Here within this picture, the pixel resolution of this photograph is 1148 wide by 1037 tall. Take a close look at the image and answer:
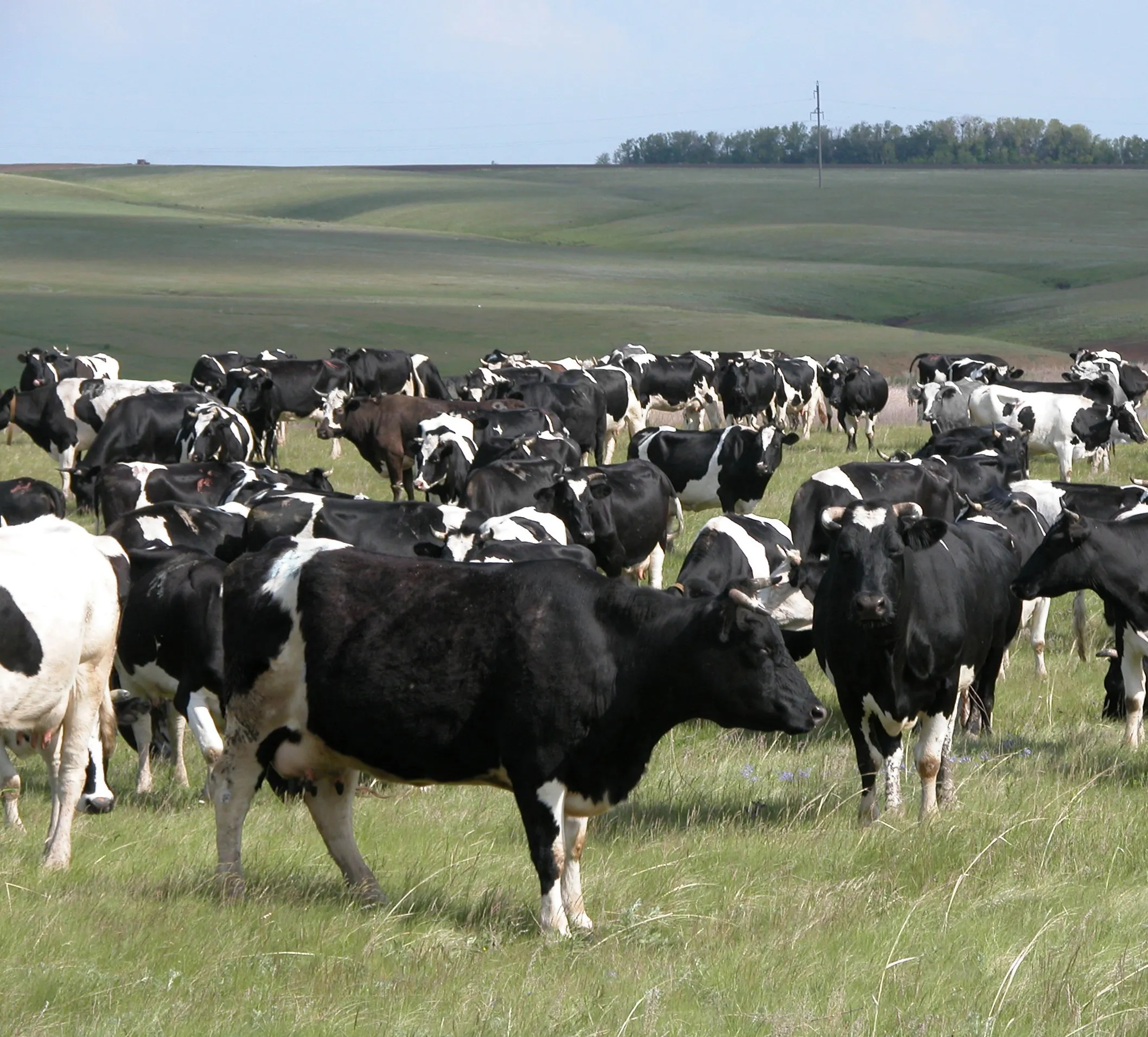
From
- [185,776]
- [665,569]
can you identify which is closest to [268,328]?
[665,569]

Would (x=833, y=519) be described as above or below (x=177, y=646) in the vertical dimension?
above

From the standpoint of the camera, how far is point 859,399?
32.4m

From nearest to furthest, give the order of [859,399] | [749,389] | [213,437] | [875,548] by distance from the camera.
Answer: [875,548]
[213,437]
[859,399]
[749,389]

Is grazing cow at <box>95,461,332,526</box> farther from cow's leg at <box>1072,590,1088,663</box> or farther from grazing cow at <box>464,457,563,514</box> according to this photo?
cow's leg at <box>1072,590,1088,663</box>

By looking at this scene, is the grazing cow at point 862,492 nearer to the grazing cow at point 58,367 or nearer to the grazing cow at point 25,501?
the grazing cow at point 25,501

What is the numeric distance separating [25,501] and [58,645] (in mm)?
8176

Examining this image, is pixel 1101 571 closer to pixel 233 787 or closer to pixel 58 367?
pixel 233 787

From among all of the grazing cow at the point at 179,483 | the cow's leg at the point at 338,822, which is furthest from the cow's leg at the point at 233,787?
the grazing cow at the point at 179,483

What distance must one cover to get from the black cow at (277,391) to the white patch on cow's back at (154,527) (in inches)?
559

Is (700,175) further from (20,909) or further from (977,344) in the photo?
(20,909)

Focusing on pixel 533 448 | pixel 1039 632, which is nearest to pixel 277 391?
pixel 533 448

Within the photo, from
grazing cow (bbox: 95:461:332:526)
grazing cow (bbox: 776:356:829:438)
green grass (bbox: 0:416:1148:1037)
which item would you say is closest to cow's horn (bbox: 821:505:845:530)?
green grass (bbox: 0:416:1148:1037)

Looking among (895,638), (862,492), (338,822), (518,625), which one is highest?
(518,625)

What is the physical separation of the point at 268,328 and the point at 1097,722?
49.8 m
